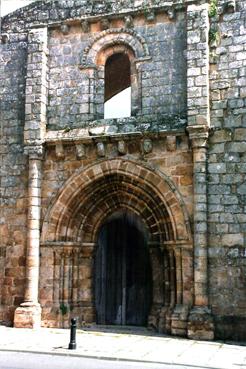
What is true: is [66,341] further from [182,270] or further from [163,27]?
[163,27]

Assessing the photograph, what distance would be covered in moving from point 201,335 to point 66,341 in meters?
2.49

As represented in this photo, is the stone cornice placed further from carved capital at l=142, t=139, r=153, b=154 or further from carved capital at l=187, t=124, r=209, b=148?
carved capital at l=142, t=139, r=153, b=154

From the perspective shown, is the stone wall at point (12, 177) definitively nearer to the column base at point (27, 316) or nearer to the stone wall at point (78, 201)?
the column base at point (27, 316)

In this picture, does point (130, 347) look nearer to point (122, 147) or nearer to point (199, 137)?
point (122, 147)

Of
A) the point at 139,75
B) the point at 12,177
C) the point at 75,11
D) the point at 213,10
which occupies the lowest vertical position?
the point at 12,177

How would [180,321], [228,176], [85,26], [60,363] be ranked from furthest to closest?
[85,26]
[228,176]
[180,321]
[60,363]

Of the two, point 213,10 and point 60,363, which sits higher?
point 213,10

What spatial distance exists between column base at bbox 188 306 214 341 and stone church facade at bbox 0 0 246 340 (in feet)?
0.08

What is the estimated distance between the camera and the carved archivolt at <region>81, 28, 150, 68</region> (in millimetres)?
11391

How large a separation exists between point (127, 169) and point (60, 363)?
4.54m

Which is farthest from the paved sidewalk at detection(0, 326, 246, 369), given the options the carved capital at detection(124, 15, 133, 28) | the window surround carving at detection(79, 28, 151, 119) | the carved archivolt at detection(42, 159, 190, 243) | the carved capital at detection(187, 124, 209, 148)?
the carved capital at detection(124, 15, 133, 28)

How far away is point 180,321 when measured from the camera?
32.9 feet

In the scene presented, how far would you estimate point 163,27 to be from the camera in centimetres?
1134

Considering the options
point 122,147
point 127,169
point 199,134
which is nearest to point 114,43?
point 122,147
